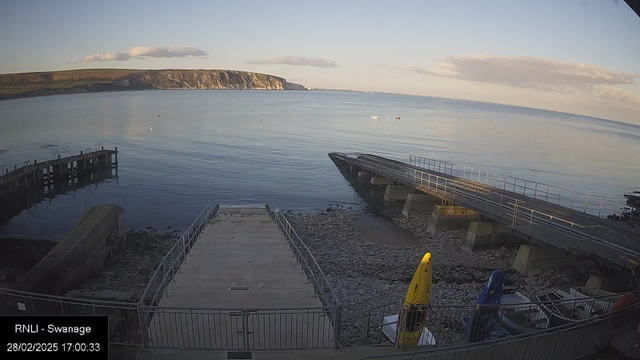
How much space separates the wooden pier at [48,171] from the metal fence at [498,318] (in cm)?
3050

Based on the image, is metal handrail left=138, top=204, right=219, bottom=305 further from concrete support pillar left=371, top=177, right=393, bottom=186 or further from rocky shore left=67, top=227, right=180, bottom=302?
Result: concrete support pillar left=371, top=177, right=393, bottom=186

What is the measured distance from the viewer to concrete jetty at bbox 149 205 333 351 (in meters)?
8.55

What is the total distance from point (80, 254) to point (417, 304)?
46.7 ft

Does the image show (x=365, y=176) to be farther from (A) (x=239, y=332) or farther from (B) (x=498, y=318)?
(A) (x=239, y=332)

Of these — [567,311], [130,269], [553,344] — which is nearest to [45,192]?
[130,269]

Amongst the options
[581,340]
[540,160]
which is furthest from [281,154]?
[581,340]

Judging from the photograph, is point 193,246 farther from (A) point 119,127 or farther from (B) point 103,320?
(A) point 119,127

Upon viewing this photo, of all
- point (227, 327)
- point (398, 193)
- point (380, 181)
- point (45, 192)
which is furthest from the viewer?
point (380, 181)

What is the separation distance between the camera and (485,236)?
2184cm

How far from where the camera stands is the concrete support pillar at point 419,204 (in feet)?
98.4

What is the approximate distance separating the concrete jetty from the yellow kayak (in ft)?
5.11

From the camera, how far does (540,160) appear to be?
65.1 metres

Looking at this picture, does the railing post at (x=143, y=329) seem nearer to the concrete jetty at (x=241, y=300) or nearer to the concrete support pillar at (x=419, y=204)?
the concrete jetty at (x=241, y=300)


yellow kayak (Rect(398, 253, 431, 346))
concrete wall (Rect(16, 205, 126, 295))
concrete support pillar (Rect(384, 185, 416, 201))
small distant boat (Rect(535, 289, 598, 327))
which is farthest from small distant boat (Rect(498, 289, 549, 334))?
concrete support pillar (Rect(384, 185, 416, 201))
